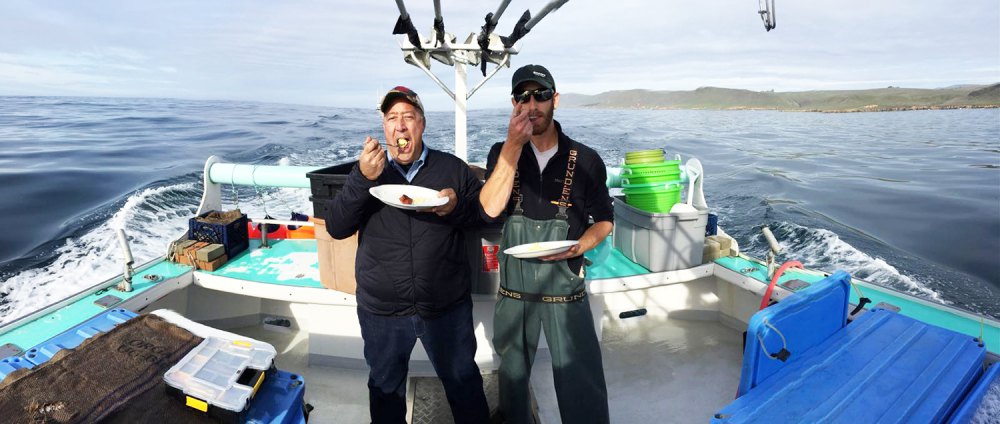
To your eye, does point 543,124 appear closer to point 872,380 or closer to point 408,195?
point 408,195

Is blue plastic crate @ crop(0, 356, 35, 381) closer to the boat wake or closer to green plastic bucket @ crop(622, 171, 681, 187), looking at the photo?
green plastic bucket @ crop(622, 171, 681, 187)

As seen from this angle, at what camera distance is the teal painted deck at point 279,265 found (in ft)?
9.89

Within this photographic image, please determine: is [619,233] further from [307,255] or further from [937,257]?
[937,257]

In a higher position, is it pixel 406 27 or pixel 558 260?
pixel 406 27

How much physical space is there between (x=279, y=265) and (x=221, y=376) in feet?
5.80

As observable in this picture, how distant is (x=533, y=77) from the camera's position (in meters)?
1.88

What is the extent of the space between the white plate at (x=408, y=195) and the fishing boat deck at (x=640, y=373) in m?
1.67

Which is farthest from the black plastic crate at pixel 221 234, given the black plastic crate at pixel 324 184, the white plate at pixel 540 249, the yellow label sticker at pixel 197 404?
the white plate at pixel 540 249

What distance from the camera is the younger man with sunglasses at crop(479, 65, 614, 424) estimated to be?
204 cm

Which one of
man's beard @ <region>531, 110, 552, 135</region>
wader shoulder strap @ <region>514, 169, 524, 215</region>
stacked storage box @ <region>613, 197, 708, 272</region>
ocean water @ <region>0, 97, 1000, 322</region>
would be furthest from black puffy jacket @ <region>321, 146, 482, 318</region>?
ocean water @ <region>0, 97, 1000, 322</region>

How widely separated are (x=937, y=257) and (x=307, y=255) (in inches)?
389

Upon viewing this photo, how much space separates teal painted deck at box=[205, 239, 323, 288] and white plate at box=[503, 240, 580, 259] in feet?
5.44

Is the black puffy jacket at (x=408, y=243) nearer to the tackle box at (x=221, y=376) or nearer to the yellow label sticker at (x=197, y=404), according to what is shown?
the tackle box at (x=221, y=376)

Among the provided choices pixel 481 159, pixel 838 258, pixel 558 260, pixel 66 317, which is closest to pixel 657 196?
pixel 558 260
